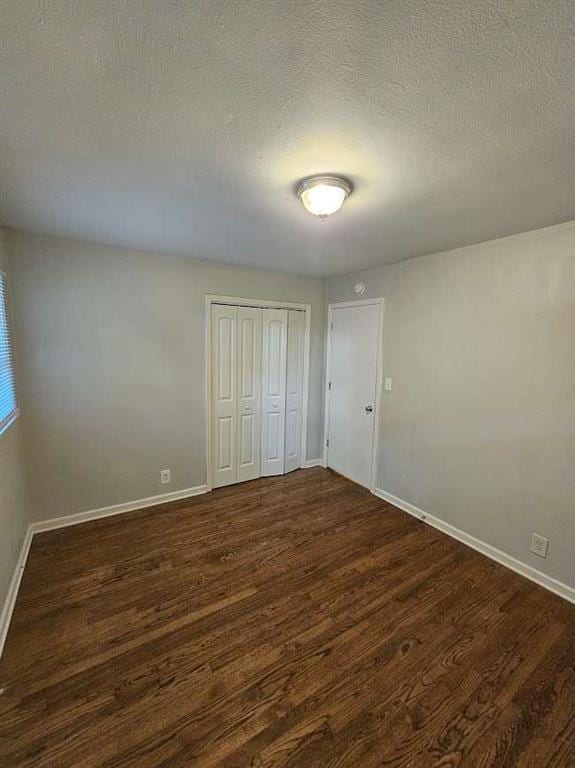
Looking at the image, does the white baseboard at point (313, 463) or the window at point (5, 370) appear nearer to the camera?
the window at point (5, 370)

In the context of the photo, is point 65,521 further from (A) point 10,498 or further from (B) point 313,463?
(B) point 313,463

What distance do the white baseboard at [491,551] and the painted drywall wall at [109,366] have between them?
2.09 meters

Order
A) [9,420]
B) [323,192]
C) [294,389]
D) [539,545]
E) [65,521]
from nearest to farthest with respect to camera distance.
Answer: [323,192], [9,420], [539,545], [65,521], [294,389]

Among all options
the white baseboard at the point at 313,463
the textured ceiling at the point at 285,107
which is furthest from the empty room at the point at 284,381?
the white baseboard at the point at 313,463

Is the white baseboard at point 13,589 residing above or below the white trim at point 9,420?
below

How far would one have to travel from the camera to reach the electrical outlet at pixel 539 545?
2.17 meters

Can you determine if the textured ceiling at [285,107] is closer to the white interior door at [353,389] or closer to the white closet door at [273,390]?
the white interior door at [353,389]

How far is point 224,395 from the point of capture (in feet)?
11.3

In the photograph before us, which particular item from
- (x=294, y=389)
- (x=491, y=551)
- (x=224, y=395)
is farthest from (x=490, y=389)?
(x=224, y=395)

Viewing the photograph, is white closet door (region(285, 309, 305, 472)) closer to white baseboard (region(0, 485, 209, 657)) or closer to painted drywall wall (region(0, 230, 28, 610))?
white baseboard (region(0, 485, 209, 657))

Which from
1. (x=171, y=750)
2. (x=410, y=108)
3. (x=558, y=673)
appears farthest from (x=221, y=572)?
(x=410, y=108)

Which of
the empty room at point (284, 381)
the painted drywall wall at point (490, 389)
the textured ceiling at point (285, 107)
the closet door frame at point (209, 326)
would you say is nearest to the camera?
the textured ceiling at point (285, 107)

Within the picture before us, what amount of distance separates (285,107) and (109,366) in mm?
2431

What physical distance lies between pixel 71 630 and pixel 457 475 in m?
2.80
